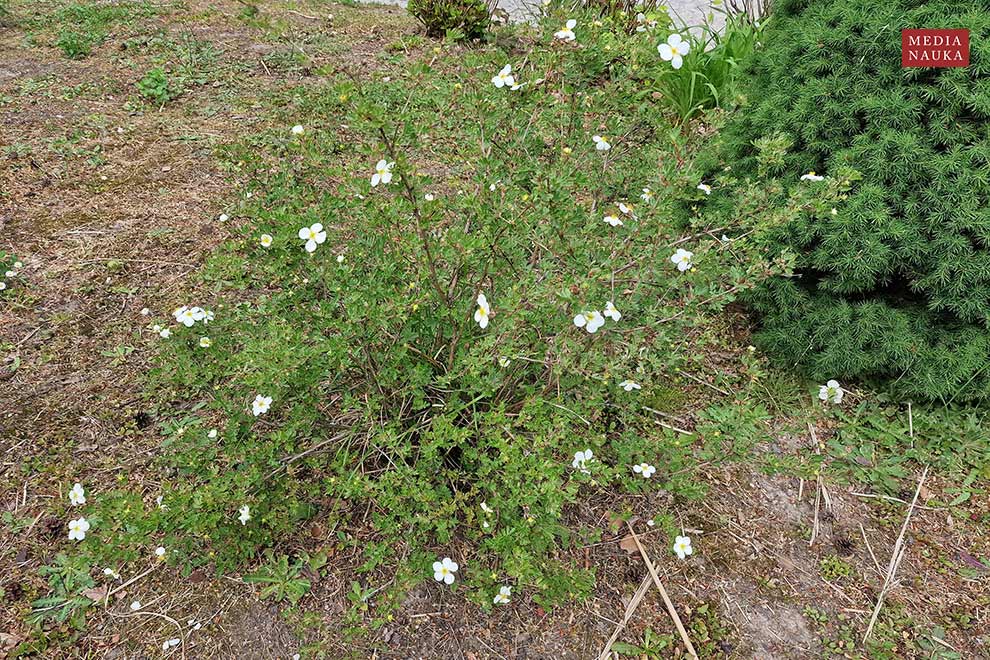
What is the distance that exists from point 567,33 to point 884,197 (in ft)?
4.63

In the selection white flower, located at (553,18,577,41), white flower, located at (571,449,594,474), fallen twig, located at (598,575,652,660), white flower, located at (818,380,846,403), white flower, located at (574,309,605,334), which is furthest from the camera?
white flower, located at (818,380,846,403)

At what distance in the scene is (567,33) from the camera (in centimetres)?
187

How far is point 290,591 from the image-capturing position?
1909 mm

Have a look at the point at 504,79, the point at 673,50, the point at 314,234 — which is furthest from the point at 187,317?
the point at 673,50

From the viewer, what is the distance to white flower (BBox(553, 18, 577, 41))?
6.15 feet

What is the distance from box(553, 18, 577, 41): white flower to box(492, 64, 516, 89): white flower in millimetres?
167

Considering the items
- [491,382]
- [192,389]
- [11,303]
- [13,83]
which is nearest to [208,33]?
[13,83]

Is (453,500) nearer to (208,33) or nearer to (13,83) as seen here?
(13,83)

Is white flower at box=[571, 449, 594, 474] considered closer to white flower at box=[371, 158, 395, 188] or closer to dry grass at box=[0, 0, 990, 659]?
dry grass at box=[0, 0, 990, 659]

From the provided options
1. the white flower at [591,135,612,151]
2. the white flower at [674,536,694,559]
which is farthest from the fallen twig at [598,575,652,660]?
the white flower at [591,135,612,151]

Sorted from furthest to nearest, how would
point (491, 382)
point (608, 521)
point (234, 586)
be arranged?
1. point (608, 521)
2. point (234, 586)
3. point (491, 382)

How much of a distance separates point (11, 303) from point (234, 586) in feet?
6.10

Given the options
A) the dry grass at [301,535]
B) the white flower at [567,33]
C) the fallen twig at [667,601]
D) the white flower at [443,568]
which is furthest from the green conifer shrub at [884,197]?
the white flower at [443,568]

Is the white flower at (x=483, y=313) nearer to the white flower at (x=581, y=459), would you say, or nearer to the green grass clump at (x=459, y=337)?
the green grass clump at (x=459, y=337)
